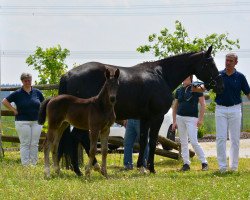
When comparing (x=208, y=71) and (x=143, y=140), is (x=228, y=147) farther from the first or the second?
(x=143, y=140)

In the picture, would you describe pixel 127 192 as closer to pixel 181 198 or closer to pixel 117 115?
pixel 181 198

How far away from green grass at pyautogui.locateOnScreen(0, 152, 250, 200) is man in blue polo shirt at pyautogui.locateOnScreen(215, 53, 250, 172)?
0.61 metres

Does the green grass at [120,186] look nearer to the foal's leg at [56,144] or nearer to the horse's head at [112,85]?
the foal's leg at [56,144]

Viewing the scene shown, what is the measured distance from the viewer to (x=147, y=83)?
13805mm

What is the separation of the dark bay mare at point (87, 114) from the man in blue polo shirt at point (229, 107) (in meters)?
A: 2.42

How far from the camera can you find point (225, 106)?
45.3ft

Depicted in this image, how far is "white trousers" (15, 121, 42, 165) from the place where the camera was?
1518 centimetres

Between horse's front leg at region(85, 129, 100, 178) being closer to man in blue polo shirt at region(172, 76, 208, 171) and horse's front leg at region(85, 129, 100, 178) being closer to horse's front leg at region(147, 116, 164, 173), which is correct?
horse's front leg at region(147, 116, 164, 173)

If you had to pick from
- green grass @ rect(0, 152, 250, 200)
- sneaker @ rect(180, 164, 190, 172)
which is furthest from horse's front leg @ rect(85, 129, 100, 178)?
sneaker @ rect(180, 164, 190, 172)

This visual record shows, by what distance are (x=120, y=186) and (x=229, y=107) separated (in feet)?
12.5

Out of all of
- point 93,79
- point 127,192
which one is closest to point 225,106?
point 93,79

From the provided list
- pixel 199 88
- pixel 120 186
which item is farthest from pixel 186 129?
pixel 120 186

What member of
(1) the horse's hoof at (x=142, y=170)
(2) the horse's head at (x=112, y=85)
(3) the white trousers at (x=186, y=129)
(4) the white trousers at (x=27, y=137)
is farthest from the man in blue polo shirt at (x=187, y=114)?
(2) the horse's head at (x=112, y=85)

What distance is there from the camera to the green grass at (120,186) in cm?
1001
